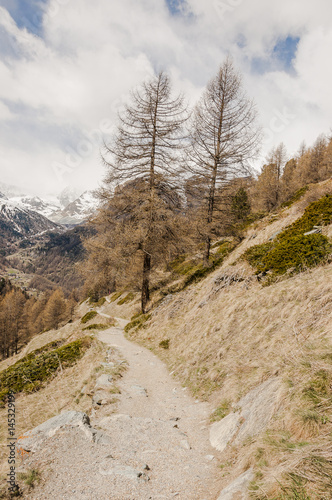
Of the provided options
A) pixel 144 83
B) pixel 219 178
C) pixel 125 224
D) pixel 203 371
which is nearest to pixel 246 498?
pixel 203 371

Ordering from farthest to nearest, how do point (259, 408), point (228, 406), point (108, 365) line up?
point (108, 365)
point (228, 406)
point (259, 408)

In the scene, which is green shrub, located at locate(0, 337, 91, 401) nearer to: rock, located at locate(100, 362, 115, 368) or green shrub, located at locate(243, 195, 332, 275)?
rock, located at locate(100, 362, 115, 368)

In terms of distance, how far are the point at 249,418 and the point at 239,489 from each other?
154 cm

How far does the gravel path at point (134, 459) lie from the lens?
296cm

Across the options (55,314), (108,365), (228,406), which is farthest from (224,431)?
(55,314)

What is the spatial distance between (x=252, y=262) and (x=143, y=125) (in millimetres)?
10994

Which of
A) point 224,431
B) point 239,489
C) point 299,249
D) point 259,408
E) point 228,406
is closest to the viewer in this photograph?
point 239,489

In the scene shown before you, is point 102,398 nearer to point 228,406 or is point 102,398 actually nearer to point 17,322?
point 228,406

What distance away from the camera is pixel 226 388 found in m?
5.69

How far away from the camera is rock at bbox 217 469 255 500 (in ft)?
8.14

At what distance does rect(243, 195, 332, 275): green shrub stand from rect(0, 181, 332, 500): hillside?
392mm

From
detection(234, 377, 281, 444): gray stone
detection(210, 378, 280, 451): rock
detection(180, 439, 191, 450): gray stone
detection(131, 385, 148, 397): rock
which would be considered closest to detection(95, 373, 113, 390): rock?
detection(131, 385, 148, 397): rock

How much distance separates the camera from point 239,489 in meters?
2.57

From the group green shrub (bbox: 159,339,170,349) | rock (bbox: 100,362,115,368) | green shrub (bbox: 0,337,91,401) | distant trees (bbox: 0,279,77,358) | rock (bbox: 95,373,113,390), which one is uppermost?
rock (bbox: 95,373,113,390)
